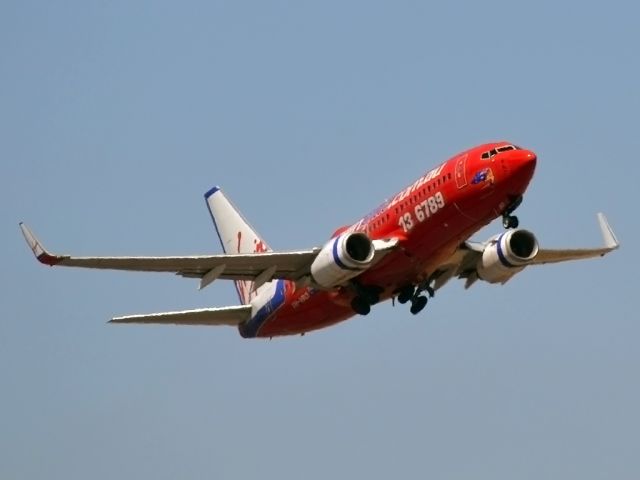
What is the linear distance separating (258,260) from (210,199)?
53.4 ft

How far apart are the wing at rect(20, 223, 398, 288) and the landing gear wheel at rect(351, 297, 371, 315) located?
7.60 feet

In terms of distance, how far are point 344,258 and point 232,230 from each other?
16859 millimetres

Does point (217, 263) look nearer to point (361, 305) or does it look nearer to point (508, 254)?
point (361, 305)

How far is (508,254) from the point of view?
7100 centimetres

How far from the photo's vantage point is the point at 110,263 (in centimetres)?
6550

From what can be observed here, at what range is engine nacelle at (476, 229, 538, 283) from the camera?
2783 inches

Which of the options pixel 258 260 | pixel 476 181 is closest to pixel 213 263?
pixel 258 260

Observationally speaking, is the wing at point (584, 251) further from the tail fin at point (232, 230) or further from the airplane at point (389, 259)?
the tail fin at point (232, 230)

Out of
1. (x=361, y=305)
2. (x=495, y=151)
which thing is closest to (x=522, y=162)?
(x=495, y=151)

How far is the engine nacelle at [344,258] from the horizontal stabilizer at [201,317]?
25.7ft

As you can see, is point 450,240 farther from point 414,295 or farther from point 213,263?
point 213,263

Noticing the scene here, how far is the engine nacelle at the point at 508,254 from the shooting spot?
70.7 metres

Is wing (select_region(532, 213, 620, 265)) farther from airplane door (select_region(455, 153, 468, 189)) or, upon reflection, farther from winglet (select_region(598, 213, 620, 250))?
airplane door (select_region(455, 153, 468, 189))

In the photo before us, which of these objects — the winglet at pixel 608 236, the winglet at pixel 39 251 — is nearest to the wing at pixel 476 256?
the winglet at pixel 608 236
